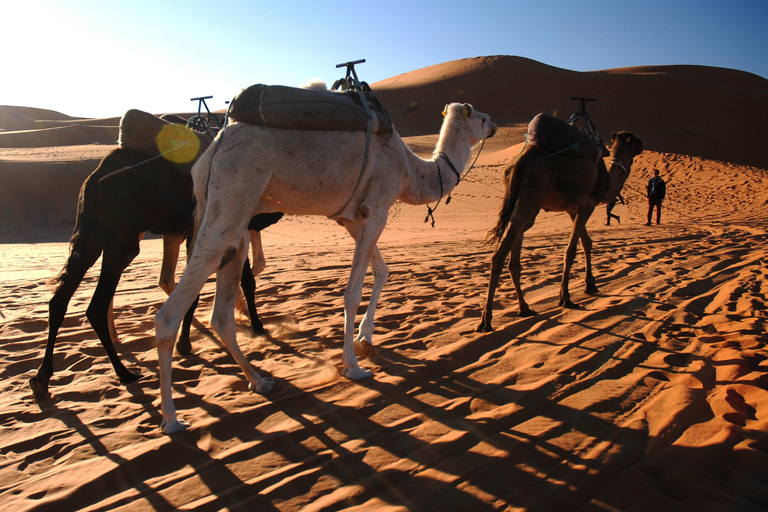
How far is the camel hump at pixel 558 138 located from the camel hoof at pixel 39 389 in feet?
18.6

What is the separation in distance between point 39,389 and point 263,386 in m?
1.83

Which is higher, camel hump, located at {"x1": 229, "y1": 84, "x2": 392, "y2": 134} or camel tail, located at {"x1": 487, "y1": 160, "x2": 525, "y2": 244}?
camel hump, located at {"x1": 229, "y1": 84, "x2": 392, "y2": 134}

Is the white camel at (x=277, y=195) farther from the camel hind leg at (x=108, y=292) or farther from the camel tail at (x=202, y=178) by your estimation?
the camel hind leg at (x=108, y=292)

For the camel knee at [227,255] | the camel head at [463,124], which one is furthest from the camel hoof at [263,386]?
the camel head at [463,124]

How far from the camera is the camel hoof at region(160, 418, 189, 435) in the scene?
335 centimetres

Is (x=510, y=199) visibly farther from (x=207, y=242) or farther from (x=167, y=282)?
(x=167, y=282)

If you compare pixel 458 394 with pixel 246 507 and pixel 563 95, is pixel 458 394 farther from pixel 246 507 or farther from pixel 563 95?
pixel 563 95

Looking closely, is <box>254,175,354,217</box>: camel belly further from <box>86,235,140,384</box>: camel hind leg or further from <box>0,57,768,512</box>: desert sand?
<box>0,57,768,512</box>: desert sand

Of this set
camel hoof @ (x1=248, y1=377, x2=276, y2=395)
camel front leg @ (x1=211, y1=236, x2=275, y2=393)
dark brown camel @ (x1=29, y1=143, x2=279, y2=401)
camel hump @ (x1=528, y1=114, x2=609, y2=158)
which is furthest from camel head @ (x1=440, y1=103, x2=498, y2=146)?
camel hoof @ (x1=248, y1=377, x2=276, y2=395)

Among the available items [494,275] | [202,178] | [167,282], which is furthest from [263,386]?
[494,275]

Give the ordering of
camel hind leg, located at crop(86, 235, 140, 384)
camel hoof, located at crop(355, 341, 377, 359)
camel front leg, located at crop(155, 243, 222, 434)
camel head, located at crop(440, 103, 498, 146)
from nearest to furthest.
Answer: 1. camel front leg, located at crop(155, 243, 222, 434)
2. camel hind leg, located at crop(86, 235, 140, 384)
3. camel hoof, located at crop(355, 341, 377, 359)
4. camel head, located at crop(440, 103, 498, 146)

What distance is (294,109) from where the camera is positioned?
3666mm

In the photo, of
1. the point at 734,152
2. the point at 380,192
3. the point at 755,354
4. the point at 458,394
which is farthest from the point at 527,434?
the point at 734,152

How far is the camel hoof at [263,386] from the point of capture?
3.94 meters
